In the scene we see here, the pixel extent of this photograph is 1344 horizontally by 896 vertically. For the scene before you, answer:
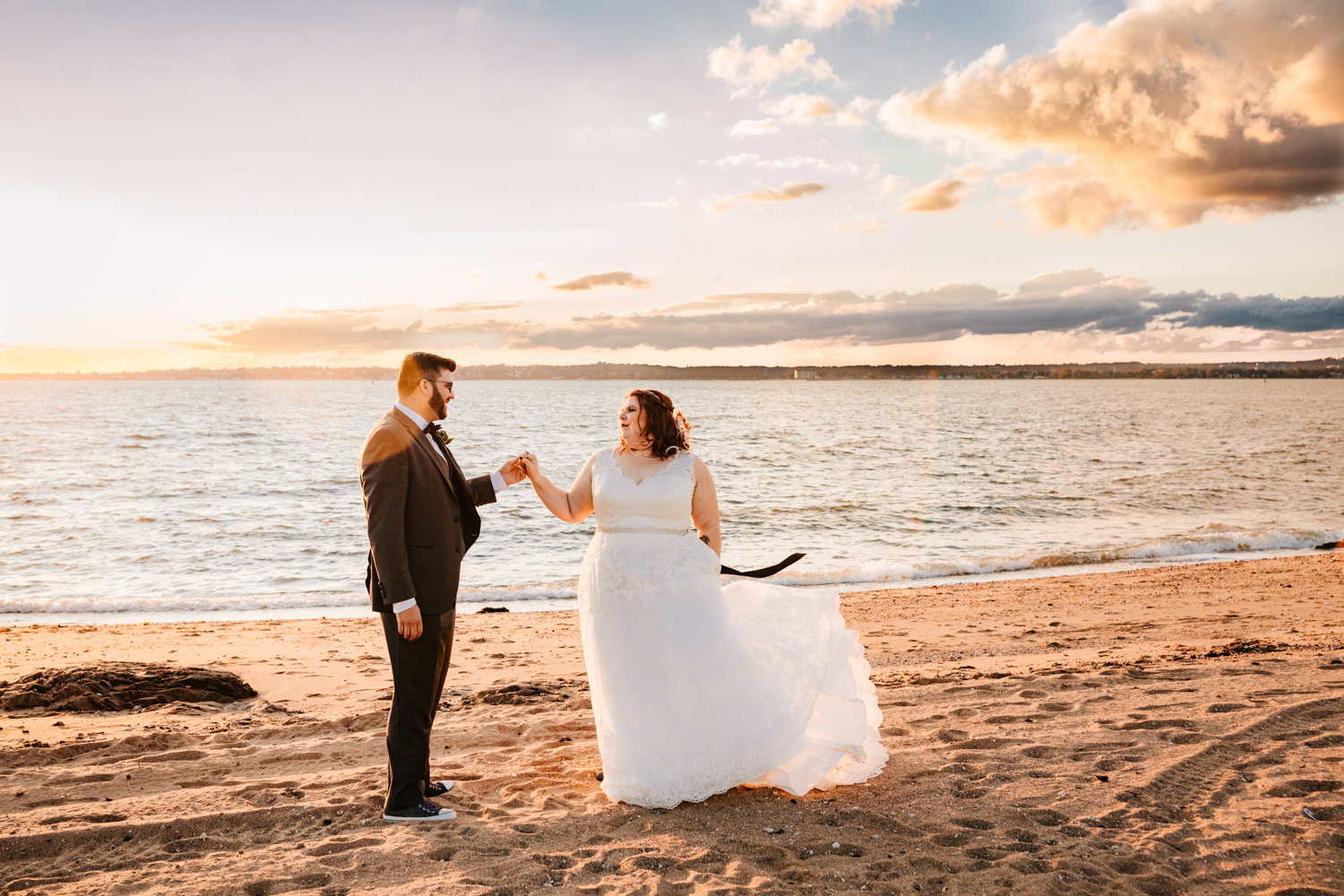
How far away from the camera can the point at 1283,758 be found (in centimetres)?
432

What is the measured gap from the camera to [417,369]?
13.6ft

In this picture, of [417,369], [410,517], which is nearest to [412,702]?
[410,517]

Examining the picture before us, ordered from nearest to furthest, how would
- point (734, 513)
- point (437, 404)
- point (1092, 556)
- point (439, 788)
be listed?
point (437, 404), point (439, 788), point (1092, 556), point (734, 513)

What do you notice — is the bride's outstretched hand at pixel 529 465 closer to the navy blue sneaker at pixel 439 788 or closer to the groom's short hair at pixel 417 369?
the groom's short hair at pixel 417 369

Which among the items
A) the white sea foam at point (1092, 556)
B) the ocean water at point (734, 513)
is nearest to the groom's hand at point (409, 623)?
the ocean water at point (734, 513)

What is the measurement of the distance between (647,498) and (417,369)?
1459 millimetres

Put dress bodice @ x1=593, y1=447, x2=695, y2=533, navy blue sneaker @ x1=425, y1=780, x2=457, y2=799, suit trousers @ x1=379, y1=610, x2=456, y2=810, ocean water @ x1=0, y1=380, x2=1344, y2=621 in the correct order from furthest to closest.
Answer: ocean water @ x1=0, y1=380, x2=1344, y2=621
navy blue sneaker @ x1=425, y1=780, x2=457, y2=799
dress bodice @ x1=593, y1=447, x2=695, y2=533
suit trousers @ x1=379, y1=610, x2=456, y2=810

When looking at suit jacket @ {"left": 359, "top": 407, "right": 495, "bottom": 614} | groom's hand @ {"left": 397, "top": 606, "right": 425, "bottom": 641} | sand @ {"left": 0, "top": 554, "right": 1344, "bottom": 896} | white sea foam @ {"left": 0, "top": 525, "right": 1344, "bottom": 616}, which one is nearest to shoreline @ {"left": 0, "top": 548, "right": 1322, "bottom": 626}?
white sea foam @ {"left": 0, "top": 525, "right": 1344, "bottom": 616}

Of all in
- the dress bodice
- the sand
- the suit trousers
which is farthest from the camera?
the dress bodice

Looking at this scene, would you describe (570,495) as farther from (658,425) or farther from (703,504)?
(703,504)

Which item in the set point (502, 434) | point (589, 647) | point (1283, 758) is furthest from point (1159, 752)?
point (502, 434)

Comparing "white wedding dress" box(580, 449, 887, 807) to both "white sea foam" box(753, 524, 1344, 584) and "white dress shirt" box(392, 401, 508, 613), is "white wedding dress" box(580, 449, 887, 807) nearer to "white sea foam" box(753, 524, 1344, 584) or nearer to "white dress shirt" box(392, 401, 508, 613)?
"white dress shirt" box(392, 401, 508, 613)

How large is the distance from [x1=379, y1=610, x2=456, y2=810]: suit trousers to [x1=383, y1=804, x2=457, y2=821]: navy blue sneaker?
0.03 m

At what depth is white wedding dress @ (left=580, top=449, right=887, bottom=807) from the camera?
13.3 feet
